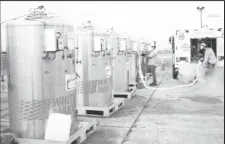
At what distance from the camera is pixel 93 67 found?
5.71 meters

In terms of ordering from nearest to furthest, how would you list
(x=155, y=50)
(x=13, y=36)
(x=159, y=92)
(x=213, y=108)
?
1. (x=13, y=36)
2. (x=213, y=108)
3. (x=159, y=92)
4. (x=155, y=50)

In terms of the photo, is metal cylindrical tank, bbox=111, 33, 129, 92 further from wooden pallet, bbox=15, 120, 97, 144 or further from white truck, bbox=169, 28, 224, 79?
white truck, bbox=169, 28, 224, 79

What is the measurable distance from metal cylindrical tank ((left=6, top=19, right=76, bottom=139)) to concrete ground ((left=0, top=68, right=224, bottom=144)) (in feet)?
3.01

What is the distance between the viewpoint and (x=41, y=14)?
12.6 ft

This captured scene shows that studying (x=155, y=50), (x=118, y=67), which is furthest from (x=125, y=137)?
(x=155, y=50)

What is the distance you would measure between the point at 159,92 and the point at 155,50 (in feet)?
6.29

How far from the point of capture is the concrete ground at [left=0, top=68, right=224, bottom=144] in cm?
446

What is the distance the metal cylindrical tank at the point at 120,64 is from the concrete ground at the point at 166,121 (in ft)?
1.70

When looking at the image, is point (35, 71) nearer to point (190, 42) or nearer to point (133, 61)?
point (133, 61)

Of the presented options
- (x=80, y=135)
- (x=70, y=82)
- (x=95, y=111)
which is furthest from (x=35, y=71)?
(x=95, y=111)

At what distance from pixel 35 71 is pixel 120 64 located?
4289mm

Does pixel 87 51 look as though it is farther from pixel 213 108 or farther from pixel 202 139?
pixel 213 108

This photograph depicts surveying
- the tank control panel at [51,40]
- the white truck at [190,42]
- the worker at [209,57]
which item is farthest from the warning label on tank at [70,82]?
the white truck at [190,42]

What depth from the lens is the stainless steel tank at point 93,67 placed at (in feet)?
18.4
